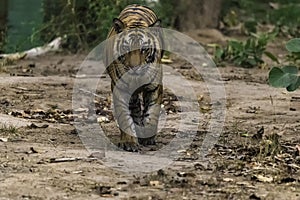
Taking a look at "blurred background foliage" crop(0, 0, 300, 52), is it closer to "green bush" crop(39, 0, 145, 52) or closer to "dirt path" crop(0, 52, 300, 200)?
"green bush" crop(39, 0, 145, 52)

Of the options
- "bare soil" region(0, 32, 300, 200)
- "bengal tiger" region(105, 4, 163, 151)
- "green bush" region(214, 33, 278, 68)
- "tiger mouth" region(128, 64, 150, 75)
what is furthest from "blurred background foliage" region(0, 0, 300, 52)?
"tiger mouth" region(128, 64, 150, 75)

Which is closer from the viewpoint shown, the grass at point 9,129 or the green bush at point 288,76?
the grass at point 9,129

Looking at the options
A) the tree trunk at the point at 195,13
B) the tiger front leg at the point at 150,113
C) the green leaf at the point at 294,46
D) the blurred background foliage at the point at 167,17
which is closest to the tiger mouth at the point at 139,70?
the tiger front leg at the point at 150,113

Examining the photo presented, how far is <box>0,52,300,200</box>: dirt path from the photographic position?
16.8 feet

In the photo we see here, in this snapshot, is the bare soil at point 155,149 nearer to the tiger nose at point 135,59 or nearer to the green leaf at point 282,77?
the green leaf at point 282,77

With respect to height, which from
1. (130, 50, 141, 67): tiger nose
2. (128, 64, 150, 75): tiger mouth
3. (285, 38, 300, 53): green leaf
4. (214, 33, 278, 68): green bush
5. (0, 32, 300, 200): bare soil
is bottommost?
(0, 32, 300, 200): bare soil

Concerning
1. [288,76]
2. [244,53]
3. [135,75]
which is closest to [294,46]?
[288,76]

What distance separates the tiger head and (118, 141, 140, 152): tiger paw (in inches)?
20.8

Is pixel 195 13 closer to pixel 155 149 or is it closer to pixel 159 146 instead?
pixel 159 146

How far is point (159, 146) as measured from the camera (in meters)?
6.51

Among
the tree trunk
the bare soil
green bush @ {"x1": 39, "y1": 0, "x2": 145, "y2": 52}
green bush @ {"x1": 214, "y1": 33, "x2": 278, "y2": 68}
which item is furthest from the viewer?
the tree trunk

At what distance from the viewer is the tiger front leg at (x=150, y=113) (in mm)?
6480

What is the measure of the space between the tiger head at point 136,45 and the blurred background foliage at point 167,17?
5.18m

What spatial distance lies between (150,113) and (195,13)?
7.96 meters
